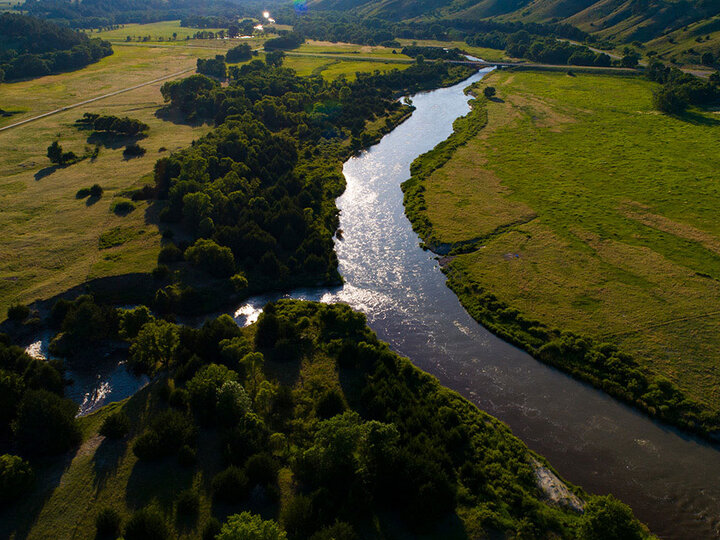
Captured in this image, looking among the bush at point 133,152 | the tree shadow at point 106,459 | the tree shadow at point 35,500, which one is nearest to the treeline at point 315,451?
the tree shadow at point 106,459

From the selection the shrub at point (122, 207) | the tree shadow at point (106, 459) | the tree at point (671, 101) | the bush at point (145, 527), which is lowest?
the tree shadow at point (106, 459)

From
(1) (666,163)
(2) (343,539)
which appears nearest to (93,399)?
(2) (343,539)

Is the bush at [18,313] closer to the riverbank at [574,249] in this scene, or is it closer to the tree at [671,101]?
the riverbank at [574,249]

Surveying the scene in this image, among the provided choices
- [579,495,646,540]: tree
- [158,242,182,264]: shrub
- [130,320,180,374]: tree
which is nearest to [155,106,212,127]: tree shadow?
[158,242,182,264]: shrub

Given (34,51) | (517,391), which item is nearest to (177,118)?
(34,51)

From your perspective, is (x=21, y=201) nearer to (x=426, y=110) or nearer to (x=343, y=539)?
(x=343, y=539)

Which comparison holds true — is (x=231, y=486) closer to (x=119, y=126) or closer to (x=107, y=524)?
(x=107, y=524)

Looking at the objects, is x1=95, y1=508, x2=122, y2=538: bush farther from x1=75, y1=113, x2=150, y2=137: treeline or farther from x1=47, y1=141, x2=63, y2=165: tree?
x1=75, y1=113, x2=150, y2=137: treeline
